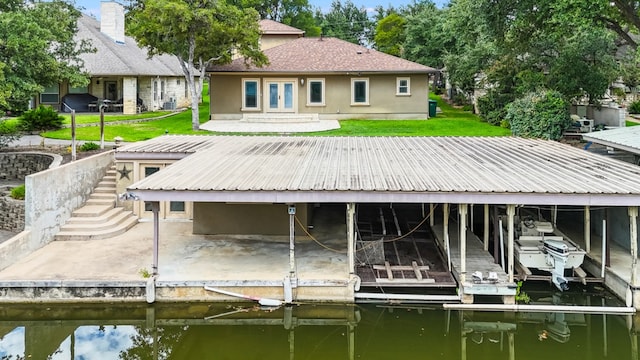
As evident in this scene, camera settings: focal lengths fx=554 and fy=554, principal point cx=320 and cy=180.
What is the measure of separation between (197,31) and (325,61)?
717cm

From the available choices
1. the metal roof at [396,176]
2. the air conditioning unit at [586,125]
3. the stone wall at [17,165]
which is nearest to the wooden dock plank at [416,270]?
the metal roof at [396,176]

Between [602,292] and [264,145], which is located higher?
[264,145]

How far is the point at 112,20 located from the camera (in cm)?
3547

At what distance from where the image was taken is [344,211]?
16.5m

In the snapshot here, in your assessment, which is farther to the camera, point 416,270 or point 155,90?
point 155,90

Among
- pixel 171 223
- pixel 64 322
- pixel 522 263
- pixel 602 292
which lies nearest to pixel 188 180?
pixel 64 322

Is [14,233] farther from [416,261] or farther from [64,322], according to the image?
[416,261]

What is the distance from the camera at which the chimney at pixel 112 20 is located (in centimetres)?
3500

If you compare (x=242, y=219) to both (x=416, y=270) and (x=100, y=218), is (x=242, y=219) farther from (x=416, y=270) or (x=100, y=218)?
(x=416, y=270)

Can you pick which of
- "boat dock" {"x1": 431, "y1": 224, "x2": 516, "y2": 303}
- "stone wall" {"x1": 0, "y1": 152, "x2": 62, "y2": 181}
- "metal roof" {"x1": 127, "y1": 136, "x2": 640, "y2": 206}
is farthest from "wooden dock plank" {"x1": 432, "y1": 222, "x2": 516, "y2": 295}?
"stone wall" {"x1": 0, "y1": 152, "x2": 62, "y2": 181}

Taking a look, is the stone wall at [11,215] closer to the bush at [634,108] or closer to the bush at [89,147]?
the bush at [89,147]

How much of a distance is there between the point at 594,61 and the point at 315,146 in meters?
14.1

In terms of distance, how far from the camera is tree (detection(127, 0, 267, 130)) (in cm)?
2230

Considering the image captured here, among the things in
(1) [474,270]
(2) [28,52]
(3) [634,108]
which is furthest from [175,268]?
(3) [634,108]
